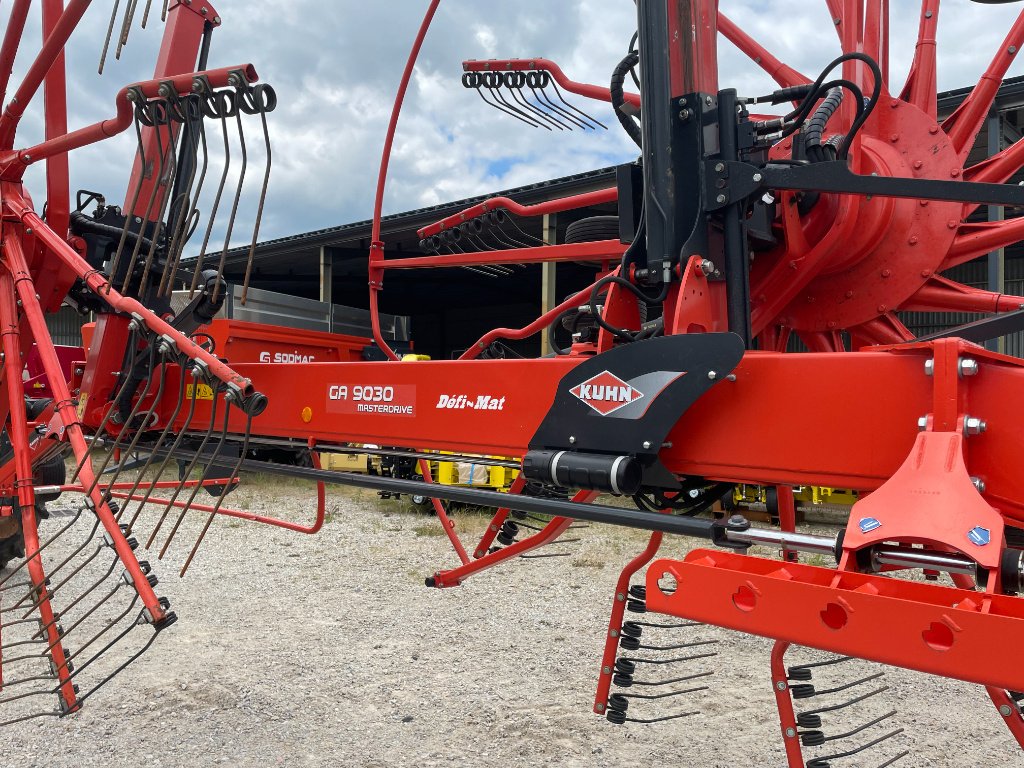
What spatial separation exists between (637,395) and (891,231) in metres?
1.69

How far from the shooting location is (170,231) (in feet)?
10.2

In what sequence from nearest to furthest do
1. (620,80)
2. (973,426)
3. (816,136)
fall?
(973,426) → (816,136) → (620,80)

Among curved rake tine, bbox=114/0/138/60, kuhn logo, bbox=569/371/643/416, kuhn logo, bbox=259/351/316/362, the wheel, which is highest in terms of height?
curved rake tine, bbox=114/0/138/60

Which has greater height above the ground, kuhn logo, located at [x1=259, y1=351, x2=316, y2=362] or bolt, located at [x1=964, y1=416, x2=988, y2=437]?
bolt, located at [x1=964, y1=416, x2=988, y2=437]

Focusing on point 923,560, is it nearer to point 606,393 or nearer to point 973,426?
point 973,426

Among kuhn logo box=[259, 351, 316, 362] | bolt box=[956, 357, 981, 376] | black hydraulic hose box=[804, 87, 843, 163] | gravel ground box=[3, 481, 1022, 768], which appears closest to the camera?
bolt box=[956, 357, 981, 376]

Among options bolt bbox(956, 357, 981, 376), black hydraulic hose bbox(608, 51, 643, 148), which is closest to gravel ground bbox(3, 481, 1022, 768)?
bolt bbox(956, 357, 981, 376)

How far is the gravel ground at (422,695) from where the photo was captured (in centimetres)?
319

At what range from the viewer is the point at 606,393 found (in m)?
1.82

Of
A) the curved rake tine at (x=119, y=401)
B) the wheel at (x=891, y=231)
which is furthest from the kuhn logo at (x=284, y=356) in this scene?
the wheel at (x=891, y=231)

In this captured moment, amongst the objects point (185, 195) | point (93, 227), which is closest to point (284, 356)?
point (93, 227)

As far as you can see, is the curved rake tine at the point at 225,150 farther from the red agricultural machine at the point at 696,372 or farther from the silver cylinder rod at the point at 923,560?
the silver cylinder rod at the point at 923,560

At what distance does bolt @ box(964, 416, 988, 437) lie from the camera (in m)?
1.44

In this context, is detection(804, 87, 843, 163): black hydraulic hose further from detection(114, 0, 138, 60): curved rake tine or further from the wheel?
detection(114, 0, 138, 60): curved rake tine
